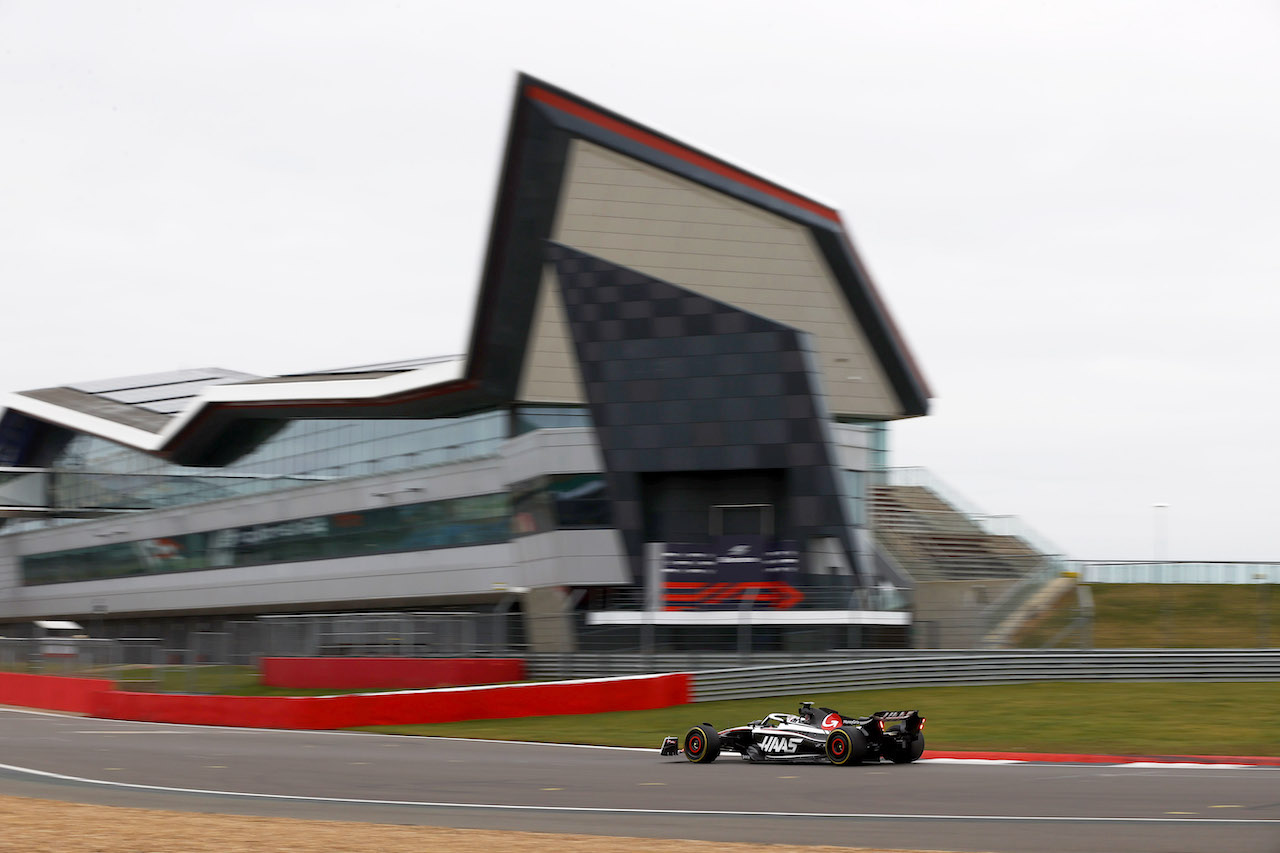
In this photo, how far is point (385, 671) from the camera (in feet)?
116

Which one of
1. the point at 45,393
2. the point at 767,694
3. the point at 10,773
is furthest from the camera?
the point at 45,393

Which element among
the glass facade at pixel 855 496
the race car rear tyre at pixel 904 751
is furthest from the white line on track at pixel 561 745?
the glass facade at pixel 855 496

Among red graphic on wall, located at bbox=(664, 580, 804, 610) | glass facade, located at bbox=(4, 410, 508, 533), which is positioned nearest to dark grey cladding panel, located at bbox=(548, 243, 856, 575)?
red graphic on wall, located at bbox=(664, 580, 804, 610)

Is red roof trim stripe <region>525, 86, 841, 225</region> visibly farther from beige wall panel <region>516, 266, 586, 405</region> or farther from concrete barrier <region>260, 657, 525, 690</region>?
concrete barrier <region>260, 657, 525, 690</region>

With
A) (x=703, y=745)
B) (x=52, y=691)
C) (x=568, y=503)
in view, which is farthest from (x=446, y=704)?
(x=568, y=503)

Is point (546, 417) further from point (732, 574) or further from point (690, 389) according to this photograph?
point (732, 574)

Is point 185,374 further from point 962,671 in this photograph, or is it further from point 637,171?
point 962,671

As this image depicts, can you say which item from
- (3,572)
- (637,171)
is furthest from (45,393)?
(637,171)

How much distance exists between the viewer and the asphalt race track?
10781mm

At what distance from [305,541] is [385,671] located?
66.0 feet

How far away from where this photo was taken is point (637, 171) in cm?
4703

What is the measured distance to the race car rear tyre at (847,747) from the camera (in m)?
17.9

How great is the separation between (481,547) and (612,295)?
10458 mm

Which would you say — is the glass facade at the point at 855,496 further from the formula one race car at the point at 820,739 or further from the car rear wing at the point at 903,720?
the car rear wing at the point at 903,720
